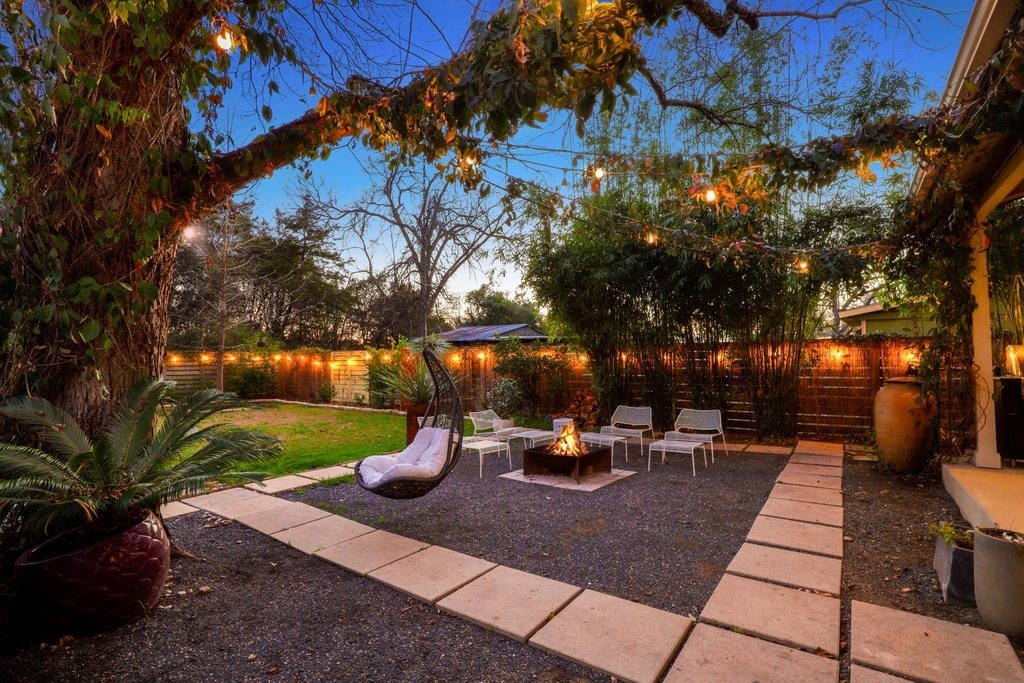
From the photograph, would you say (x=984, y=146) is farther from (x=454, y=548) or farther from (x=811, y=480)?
(x=454, y=548)

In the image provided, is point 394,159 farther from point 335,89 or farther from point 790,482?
point 790,482

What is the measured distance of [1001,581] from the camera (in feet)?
6.71

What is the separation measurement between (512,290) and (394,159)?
16.6ft

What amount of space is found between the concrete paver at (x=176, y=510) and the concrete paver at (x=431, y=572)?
2.12 metres

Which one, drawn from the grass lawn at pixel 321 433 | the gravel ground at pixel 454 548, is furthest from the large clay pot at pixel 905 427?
the grass lawn at pixel 321 433

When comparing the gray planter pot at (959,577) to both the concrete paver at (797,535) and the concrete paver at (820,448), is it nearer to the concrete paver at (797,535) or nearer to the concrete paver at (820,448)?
the concrete paver at (797,535)

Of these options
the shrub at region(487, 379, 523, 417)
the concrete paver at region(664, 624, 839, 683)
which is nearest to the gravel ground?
the concrete paver at region(664, 624, 839, 683)

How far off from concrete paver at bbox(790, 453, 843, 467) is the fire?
2429mm

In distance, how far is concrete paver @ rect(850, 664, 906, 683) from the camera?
5.68ft

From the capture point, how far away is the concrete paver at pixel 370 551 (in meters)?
2.87

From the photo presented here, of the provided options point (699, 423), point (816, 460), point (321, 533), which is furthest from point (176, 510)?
point (816, 460)

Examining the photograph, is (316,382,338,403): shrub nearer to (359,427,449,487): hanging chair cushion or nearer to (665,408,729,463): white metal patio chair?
(359,427,449,487): hanging chair cushion

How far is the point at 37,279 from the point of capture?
2.31 m

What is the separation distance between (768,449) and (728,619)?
4.42 m
